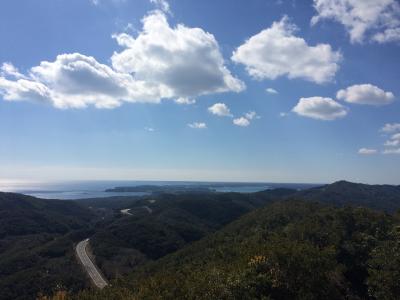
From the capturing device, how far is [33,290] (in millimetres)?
92625

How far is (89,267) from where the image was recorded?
367 feet

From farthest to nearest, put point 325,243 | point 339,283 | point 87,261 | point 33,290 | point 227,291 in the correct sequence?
point 87,261, point 33,290, point 325,243, point 339,283, point 227,291

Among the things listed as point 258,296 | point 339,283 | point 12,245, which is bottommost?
point 12,245

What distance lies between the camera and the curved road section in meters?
97.8

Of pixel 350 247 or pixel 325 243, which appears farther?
pixel 325 243

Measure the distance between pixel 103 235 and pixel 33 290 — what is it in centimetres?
6214

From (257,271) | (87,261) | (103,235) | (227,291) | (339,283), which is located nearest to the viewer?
(227,291)

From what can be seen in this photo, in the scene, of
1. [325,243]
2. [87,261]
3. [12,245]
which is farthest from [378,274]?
[12,245]

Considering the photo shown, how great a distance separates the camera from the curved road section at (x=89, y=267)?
97.8m

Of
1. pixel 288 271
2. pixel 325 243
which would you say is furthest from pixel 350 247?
pixel 288 271

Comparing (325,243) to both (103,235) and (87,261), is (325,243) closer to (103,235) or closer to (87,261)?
(87,261)

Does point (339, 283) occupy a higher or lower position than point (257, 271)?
lower

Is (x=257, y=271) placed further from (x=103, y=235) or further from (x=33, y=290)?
(x=103, y=235)

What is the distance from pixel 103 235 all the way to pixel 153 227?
26.0m
